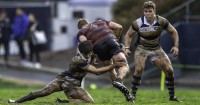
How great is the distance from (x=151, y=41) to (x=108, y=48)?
3.65 ft

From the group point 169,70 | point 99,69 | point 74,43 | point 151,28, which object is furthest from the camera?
point 74,43

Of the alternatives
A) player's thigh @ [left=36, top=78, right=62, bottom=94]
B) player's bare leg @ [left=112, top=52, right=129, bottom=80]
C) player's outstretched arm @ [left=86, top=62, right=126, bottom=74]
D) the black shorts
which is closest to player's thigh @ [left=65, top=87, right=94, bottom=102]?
player's thigh @ [left=36, top=78, right=62, bottom=94]

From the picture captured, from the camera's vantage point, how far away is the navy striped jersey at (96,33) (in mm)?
15125

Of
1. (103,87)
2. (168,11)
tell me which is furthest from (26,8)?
(103,87)

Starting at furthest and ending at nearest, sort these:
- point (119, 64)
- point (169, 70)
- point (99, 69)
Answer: point (169, 70), point (119, 64), point (99, 69)

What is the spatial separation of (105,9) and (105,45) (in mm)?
24673

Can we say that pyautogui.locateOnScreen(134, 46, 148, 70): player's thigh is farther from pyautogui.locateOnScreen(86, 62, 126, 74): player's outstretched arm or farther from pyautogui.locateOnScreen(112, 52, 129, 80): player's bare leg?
pyautogui.locateOnScreen(86, 62, 126, 74): player's outstretched arm

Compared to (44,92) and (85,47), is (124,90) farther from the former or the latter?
(44,92)

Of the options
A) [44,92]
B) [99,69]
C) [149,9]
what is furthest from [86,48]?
[149,9]

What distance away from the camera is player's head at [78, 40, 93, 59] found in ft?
47.0

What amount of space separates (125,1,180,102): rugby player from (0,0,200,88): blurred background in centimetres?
697

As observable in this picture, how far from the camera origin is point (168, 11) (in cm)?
3047

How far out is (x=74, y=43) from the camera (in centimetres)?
3731

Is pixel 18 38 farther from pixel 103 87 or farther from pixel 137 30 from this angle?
pixel 137 30
